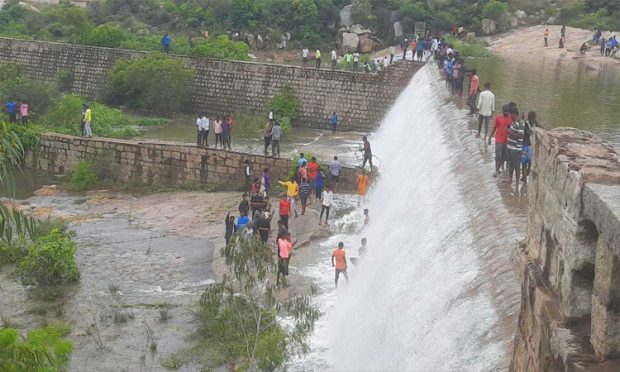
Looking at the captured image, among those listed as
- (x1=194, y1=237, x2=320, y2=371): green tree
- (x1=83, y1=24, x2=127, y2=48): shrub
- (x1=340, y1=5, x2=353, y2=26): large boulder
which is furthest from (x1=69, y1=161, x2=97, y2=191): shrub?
(x1=340, y1=5, x2=353, y2=26): large boulder

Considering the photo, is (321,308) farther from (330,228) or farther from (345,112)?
(345,112)

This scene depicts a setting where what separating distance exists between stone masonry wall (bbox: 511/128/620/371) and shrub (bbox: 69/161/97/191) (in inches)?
776

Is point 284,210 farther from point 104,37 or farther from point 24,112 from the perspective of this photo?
point 104,37

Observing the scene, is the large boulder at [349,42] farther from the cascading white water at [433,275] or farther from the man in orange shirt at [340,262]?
the man in orange shirt at [340,262]

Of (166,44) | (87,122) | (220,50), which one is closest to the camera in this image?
(87,122)

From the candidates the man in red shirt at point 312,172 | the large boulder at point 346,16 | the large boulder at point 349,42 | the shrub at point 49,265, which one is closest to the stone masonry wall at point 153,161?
the man in red shirt at point 312,172

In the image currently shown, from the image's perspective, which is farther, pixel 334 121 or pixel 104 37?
pixel 104 37

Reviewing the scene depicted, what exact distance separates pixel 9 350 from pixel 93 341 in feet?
27.0

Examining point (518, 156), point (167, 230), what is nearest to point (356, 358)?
point (518, 156)

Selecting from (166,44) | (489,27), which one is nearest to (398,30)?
(489,27)

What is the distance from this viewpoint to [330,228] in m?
19.3

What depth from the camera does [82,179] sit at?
83.7 ft

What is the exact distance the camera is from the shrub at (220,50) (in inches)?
1448

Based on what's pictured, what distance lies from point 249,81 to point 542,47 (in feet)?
46.4
